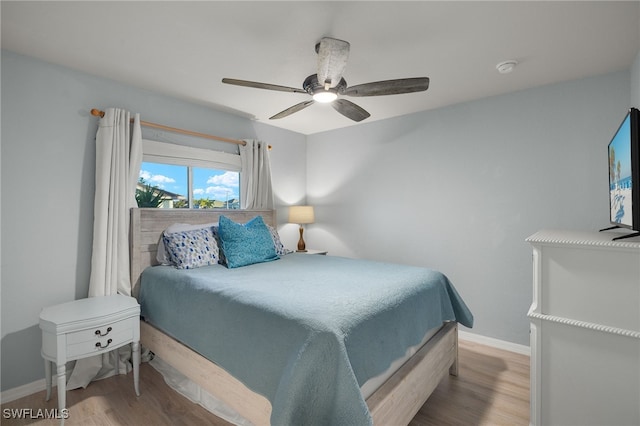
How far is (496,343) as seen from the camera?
3.04m

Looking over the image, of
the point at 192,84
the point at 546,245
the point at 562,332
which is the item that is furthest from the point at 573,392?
the point at 192,84

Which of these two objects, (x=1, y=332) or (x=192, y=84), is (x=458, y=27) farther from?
(x=1, y=332)

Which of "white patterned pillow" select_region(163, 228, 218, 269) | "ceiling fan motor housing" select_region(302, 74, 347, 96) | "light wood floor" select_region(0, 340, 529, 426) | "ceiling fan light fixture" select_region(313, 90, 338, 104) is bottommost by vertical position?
"light wood floor" select_region(0, 340, 529, 426)

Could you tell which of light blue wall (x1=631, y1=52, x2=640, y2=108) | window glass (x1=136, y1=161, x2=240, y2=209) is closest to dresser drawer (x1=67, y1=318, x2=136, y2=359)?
window glass (x1=136, y1=161, x2=240, y2=209)

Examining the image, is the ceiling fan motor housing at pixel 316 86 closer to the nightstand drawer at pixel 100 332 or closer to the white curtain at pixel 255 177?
the white curtain at pixel 255 177

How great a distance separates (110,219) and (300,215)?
2225mm

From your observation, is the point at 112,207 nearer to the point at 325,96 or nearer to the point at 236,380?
the point at 236,380

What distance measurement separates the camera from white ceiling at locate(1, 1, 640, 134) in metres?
1.72

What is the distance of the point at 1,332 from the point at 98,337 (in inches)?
31.3

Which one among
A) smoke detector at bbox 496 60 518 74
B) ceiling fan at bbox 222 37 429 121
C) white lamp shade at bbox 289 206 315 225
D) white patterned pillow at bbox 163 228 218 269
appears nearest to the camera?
ceiling fan at bbox 222 37 429 121

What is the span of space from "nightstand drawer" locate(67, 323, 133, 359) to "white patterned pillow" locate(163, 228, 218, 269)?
61 centimetres

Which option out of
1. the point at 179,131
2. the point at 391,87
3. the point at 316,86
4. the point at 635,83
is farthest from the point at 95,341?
the point at 635,83

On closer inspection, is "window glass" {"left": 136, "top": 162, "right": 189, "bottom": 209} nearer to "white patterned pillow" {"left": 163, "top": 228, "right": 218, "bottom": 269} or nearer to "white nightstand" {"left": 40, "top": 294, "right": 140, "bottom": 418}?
"white patterned pillow" {"left": 163, "top": 228, "right": 218, "bottom": 269}

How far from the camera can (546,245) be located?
1.54 metres
